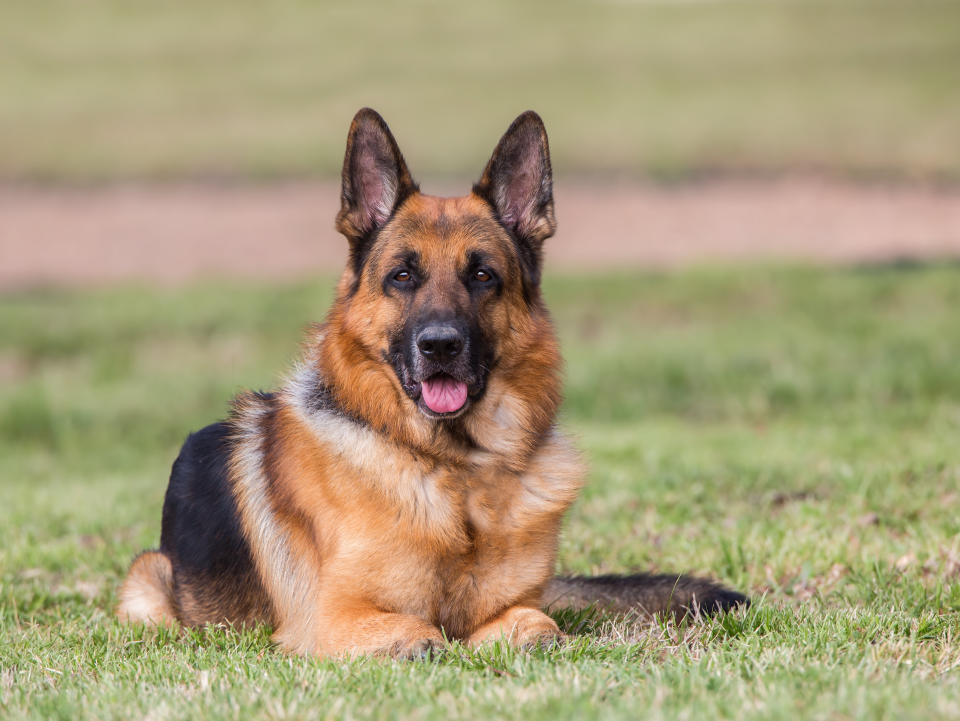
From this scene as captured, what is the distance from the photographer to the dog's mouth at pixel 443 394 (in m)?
4.69

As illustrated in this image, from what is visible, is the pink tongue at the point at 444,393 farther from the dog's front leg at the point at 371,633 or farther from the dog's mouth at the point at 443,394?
the dog's front leg at the point at 371,633

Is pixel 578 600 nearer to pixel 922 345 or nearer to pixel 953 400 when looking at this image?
pixel 953 400

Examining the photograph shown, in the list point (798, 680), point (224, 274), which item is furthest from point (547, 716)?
point (224, 274)

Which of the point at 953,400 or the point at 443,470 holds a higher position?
the point at 443,470

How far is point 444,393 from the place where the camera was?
471 cm

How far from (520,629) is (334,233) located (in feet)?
60.9

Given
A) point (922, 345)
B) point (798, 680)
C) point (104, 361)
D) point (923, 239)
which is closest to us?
point (798, 680)

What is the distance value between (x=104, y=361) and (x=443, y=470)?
10298mm

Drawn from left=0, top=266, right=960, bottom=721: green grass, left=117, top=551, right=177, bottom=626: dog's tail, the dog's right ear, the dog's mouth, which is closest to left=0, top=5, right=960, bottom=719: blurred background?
left=0, top=266, right=960, bottom=721: green grass

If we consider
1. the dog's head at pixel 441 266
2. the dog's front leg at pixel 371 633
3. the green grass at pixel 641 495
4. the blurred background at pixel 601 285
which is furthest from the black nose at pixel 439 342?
the blurred background at pixel 601 285

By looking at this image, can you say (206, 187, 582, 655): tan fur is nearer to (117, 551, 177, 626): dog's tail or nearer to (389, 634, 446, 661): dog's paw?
(389, 634, 446, 661): dog's paw

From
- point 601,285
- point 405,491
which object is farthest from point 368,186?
point 601,285

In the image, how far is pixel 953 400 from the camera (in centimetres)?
1083

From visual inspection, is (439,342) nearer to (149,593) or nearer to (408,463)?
(408,463)
